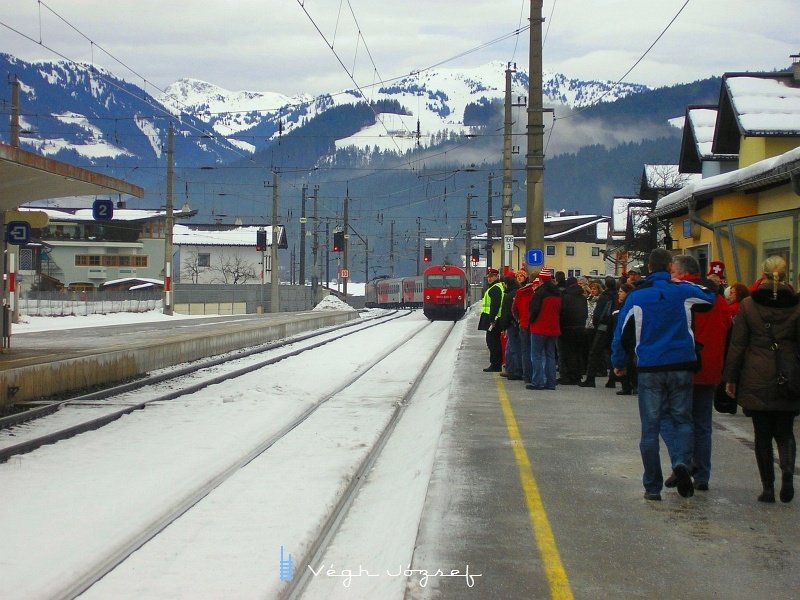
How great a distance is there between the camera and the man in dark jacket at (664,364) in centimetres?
817

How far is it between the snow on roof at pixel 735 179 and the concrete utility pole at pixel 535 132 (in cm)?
350

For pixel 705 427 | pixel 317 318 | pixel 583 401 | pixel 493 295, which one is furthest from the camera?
pixel 317 318

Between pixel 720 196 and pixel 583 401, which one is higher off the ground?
pixel 720 196

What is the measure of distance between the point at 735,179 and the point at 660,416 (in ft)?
42.9

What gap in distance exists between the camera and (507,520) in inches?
300

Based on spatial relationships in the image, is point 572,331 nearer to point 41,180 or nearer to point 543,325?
point 543,325

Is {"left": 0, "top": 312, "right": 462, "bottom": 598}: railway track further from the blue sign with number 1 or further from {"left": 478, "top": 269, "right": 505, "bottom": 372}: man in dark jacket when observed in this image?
the blue sign with number 1

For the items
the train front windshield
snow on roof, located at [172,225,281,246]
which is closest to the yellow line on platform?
the train front windshield

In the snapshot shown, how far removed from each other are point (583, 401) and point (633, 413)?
142cm

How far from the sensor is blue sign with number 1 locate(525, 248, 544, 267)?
23.2 meters

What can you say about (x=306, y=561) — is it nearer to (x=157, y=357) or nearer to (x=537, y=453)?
(x=537, y=453)

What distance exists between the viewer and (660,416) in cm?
831

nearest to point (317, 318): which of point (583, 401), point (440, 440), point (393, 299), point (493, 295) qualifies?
point (493, 295)

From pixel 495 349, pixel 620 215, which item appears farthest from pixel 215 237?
pixel 495 349
